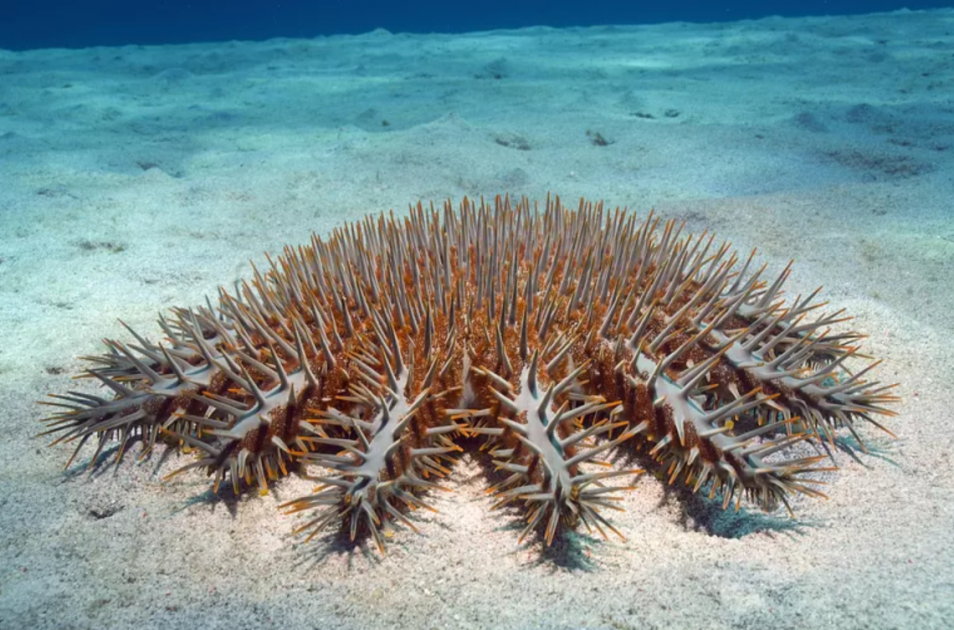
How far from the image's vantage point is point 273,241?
5898 millimetres

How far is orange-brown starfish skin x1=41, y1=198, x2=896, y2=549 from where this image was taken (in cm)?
244

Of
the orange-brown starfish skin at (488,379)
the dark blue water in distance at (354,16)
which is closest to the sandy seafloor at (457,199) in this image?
the orange-brown starfish skin at (488,379)

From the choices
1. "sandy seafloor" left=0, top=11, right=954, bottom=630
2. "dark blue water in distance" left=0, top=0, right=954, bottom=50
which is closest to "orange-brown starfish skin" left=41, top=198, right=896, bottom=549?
"sandy seafloor" left=0, top=11, right=954, bottom=630

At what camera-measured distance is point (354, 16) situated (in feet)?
283

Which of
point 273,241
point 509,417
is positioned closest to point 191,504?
point 509,417

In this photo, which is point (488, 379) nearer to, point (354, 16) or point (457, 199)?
point (457, 199)

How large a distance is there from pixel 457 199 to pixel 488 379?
4.16 meters

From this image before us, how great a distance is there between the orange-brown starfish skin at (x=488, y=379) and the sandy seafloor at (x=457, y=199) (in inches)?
9.1

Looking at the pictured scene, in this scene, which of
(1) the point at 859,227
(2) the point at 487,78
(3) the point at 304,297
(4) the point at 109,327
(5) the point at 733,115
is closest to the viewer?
(3) the point at 304,297

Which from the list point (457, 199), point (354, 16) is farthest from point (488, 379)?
point (354, 16)

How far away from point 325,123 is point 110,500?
328 inches

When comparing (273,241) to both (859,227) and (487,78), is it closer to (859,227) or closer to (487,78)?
(859,227)

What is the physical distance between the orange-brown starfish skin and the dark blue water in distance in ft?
221

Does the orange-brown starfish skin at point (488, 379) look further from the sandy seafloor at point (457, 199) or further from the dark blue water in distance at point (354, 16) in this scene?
the dark blue water in distance at point (354, 16)
